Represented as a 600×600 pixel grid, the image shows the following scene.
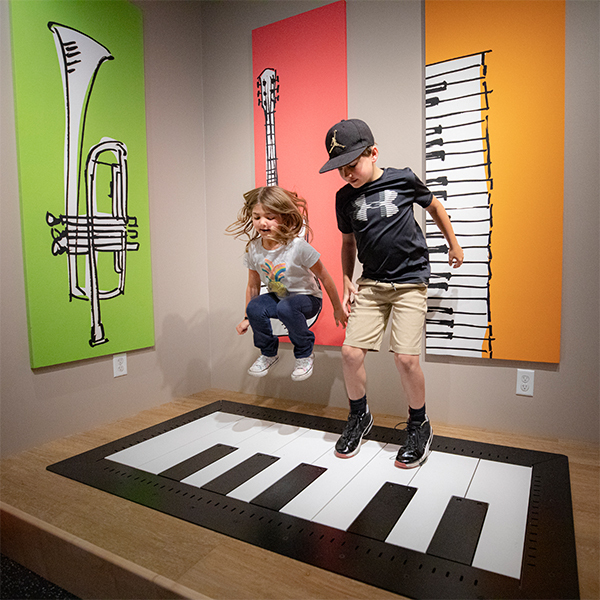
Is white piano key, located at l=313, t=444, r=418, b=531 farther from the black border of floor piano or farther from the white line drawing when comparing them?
the white line drawing

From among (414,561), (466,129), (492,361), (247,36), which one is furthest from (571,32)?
(414,561)

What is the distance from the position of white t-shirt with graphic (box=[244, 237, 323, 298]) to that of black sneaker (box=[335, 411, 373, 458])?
2.06ft

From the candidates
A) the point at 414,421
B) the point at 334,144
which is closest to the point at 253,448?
the point at 414,421

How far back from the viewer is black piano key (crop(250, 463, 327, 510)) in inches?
60.4

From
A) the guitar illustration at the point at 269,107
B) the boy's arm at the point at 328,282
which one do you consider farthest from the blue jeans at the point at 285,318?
the guitar illustration at the point at 269,107

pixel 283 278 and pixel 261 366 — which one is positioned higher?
pixel 283 278

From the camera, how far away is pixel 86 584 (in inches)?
51.4

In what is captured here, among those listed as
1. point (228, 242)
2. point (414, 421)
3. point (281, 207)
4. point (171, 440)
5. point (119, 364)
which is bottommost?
point (171, 440)

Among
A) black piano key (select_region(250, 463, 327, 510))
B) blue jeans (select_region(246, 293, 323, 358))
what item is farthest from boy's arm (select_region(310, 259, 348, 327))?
black piano key (select_region(250, 463, 327, 510))

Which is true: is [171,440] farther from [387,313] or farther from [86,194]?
[86,194]

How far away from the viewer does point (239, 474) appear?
5.72 ft

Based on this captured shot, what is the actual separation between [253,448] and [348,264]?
0.90 metres

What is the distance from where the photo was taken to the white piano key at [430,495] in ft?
4.35

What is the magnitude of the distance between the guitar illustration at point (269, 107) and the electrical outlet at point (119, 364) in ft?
4.13
